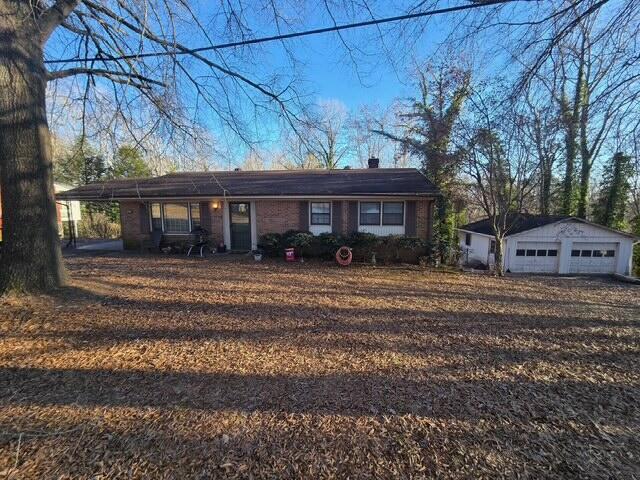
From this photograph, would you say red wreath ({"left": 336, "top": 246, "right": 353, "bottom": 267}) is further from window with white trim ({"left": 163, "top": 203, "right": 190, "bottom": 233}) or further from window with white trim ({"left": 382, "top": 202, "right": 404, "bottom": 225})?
window with white trim ({"left": 163, "top": 203, "right": 190, "bottom": 233})

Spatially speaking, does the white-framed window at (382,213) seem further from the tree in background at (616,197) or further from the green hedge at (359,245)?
the tree in background at (616,197)

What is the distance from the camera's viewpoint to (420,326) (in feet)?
15.3

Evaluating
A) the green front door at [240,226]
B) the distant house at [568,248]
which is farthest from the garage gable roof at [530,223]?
the green front door at [240,226]

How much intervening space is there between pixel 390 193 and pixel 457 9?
6.77m

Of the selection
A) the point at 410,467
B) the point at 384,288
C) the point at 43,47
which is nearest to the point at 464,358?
the point at 410,467

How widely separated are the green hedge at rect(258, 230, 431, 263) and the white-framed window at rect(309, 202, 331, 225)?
0.96 m

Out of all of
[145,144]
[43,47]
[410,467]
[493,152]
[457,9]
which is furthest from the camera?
[493,152]

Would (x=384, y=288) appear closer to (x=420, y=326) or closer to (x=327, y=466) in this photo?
(x=420, y=326)

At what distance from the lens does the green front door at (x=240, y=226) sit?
12.1 metres

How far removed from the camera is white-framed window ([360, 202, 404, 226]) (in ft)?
37.0

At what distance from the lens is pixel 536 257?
1068 centimetres

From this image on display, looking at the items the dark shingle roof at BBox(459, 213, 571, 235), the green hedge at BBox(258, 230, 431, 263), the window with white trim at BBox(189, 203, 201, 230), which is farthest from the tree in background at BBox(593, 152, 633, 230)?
the window with white trim at BBox(189, 203, 201, 230)

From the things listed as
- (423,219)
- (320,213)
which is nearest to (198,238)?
(320,213)

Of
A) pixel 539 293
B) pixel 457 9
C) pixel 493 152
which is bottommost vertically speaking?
pixel 539 293
